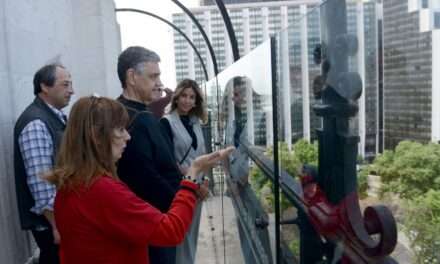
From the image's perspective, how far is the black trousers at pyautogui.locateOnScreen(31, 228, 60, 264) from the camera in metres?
2.36

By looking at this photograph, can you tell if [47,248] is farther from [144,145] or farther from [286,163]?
[286,163]

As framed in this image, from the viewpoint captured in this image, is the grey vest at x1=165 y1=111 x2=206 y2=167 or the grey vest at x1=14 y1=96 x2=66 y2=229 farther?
the grey vest at x1=165 y1=111 x2=206 y2=167

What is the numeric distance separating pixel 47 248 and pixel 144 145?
86 centimetres

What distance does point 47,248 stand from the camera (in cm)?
239

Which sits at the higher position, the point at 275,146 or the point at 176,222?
the point at 275,146

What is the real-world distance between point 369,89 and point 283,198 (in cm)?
99

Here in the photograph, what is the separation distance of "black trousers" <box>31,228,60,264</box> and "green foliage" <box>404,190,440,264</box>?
1.93 m

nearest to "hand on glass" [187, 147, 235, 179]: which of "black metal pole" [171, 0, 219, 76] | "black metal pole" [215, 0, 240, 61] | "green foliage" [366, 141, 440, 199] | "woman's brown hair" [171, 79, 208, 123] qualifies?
"green foliage" [366, 141, 440, 199]

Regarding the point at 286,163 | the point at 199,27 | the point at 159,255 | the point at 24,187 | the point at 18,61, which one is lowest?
the point at 159,255

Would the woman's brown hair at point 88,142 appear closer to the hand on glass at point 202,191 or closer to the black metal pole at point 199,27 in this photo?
the hand on glass at point 202,191

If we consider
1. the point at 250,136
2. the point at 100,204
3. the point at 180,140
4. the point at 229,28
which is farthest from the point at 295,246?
the point at 229,28

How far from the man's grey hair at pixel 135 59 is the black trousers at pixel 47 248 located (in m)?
0.93

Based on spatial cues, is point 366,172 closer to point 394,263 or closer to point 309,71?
point 394,263

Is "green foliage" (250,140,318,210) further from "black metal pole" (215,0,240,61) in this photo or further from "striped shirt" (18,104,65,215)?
"black metal pole" (215,0,240,61)
